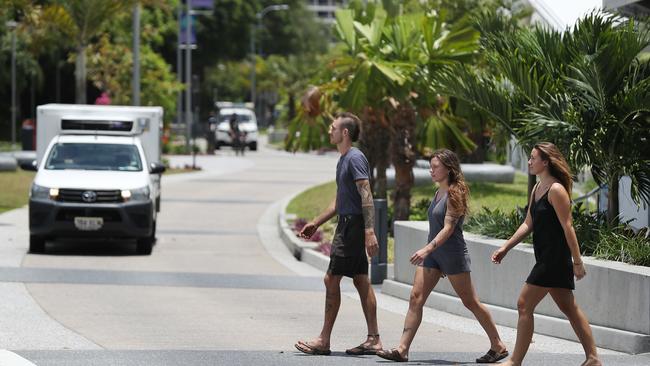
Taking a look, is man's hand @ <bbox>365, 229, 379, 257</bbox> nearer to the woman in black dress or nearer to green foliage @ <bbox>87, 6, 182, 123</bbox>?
the woman in black dress

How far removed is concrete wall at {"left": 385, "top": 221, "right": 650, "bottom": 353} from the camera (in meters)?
11.6

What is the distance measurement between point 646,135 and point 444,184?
169 inches

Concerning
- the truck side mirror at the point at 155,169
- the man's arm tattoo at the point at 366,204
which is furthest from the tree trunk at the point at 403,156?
the man's arm tattoo at the point at 366,204

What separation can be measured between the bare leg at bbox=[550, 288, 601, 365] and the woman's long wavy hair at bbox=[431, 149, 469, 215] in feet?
3.48

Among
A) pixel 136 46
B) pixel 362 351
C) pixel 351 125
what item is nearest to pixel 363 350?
pixel 362 351

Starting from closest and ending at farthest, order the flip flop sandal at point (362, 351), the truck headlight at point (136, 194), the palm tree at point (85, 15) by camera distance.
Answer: the flip flop sandal at point (362, 351)
the truck headlight at point (136, 194)
the palm tree at point (85, 15)

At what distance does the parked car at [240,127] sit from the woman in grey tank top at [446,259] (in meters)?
50.9

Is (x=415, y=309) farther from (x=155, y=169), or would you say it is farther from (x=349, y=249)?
(x=155, y=169)

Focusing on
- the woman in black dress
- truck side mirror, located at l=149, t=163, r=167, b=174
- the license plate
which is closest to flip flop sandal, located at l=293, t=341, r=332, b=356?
the woman in black dress

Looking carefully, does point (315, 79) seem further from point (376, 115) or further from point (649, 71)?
point (649, 71)

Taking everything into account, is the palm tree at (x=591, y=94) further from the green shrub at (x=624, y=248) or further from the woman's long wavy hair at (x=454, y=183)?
the woman's long wavy hair at (x=454, y=183)

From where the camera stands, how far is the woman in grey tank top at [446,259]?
1048 centimetres

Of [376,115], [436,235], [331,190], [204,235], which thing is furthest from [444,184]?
[331,190]

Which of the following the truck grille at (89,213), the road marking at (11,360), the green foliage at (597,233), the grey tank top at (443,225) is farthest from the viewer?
the truck grille at (89,213)
